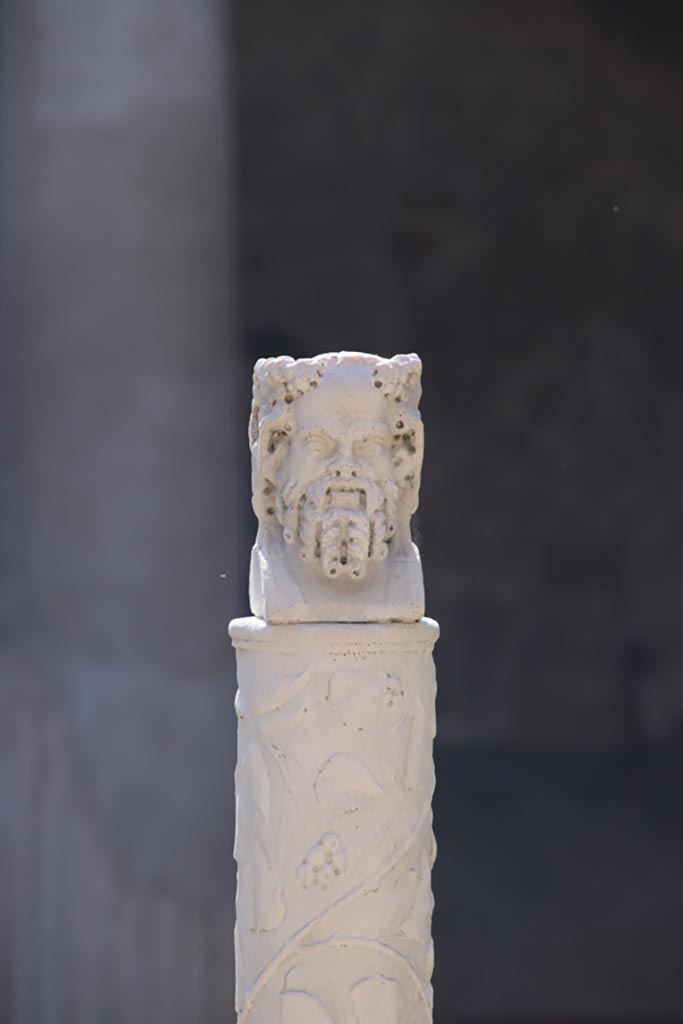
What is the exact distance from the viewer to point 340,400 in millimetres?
3912

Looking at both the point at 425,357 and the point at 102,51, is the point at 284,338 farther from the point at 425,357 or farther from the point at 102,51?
the point at 102,51

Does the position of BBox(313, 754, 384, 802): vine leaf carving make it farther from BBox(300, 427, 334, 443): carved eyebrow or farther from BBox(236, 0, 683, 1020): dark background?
BBox(236, 0, 683, 1020): dark background

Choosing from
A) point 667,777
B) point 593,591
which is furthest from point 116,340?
point 667,777

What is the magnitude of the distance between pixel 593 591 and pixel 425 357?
1.22 meters

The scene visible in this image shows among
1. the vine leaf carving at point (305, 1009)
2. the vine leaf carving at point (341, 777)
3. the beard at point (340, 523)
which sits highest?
the beard at point (340, 523)

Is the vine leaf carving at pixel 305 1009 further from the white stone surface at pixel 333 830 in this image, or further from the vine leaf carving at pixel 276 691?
the vine leaf carving at pixel 276 691

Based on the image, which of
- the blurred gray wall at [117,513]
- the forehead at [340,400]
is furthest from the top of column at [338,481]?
the blurred gray wall at [117,513]

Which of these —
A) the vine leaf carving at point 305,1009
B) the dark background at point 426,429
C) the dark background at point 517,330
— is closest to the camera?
the vine leaf carving at point 305,1009

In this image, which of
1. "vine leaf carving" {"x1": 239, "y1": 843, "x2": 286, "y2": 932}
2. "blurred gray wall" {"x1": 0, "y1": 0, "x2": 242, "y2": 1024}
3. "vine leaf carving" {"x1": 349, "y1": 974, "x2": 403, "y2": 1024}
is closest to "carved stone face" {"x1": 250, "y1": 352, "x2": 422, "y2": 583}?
"vine leaf carving" {"x1": 239, "y1": 843, "x2": 286, "y2": 932}

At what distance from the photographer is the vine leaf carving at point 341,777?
3.83 meters

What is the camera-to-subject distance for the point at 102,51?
7012mm

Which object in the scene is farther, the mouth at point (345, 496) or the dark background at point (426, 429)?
the dark background at point (426, 429)

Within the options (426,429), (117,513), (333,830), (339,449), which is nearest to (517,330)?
(426,429)

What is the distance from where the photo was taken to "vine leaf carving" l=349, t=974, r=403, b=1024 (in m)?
3.82
